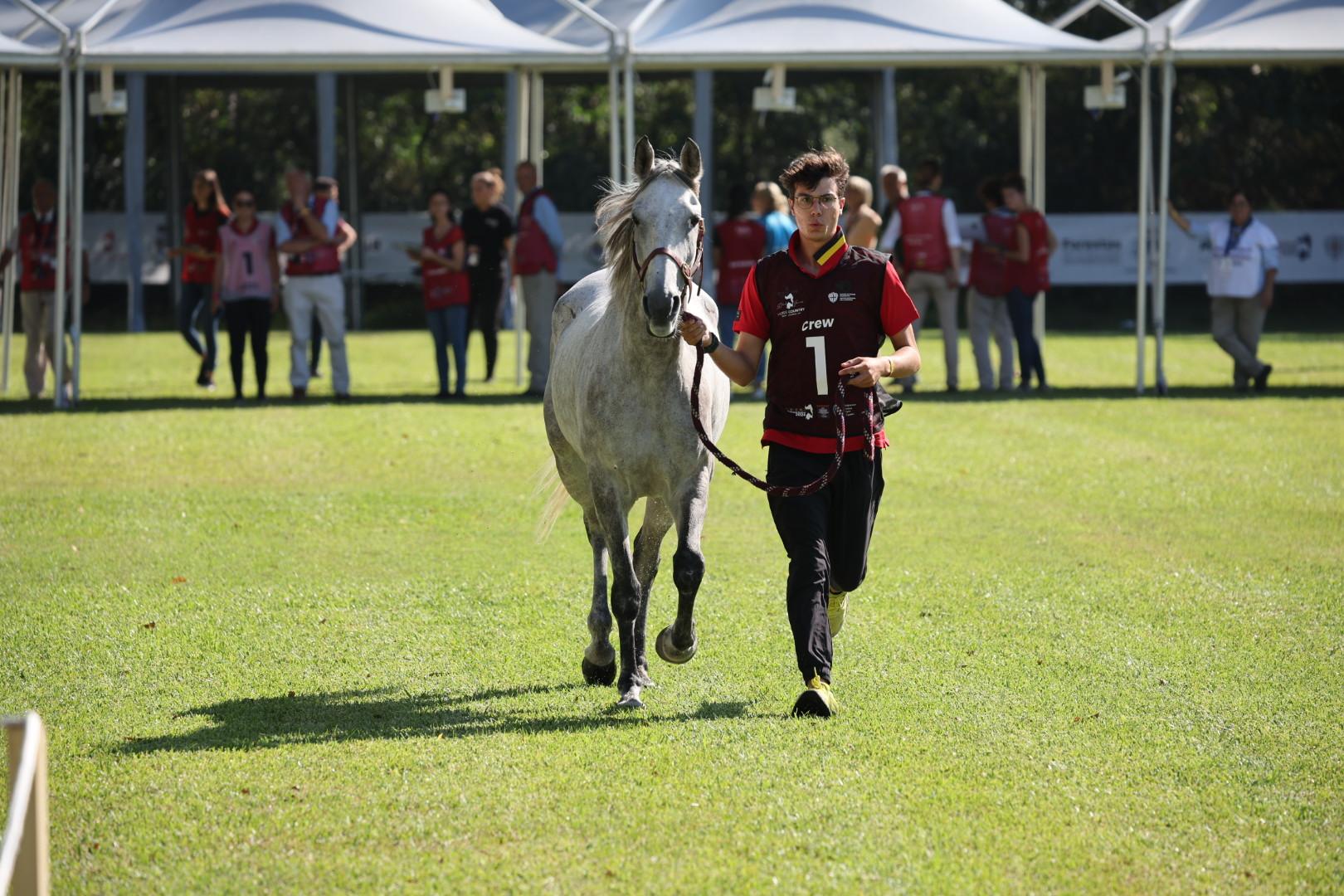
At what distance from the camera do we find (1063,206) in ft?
123

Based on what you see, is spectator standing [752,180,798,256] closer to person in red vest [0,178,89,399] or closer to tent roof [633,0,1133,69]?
tent roof [633,0,1133,69]

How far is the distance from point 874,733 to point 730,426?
922 cm

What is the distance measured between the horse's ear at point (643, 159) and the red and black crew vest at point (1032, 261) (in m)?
12.1

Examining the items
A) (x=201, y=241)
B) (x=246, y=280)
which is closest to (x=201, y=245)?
(x=201, y=241)

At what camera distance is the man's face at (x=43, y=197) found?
17.0m

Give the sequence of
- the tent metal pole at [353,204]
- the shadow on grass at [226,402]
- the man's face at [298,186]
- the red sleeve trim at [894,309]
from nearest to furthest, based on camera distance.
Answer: the red sleeve trim at [894,309], the shadow on grass at [226,402], the man's face at [298,186], the tent metal pole at [353,204]

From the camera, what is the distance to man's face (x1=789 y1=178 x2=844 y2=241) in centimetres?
602

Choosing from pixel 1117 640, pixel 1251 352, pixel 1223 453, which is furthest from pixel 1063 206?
pixel 1117 640

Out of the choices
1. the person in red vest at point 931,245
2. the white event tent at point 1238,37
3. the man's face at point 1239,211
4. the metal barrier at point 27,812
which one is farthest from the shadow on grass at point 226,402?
the metal barrier at point 27,812

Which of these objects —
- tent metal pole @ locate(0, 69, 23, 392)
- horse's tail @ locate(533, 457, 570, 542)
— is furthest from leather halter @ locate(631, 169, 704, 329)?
tent metal pole @ locate(0, 69, 23, 392)

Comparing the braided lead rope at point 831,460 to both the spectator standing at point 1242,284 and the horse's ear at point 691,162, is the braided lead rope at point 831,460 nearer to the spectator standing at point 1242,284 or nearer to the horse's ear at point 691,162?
the horse's ear at point 691,162

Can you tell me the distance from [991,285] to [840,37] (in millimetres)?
3231

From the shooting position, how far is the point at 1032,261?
17.6 metres

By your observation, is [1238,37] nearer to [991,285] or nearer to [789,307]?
[991,285]
